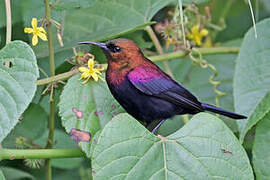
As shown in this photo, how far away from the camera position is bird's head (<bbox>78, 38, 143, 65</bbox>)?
2.29 meters

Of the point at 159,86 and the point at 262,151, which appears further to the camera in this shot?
the point at 159,86

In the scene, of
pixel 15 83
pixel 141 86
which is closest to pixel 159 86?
pixel 141 86

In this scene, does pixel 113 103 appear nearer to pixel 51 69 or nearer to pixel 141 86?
pixel 141 86

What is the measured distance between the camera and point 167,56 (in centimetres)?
253

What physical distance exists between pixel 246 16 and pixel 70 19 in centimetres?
171

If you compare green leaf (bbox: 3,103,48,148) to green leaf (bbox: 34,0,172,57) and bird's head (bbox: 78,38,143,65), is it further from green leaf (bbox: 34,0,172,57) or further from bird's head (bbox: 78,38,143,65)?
bird's head (bbox: 78,38,143,65)

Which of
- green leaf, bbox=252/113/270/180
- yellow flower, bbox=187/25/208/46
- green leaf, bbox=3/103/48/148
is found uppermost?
yellow flower, bbox=187/25/208/46

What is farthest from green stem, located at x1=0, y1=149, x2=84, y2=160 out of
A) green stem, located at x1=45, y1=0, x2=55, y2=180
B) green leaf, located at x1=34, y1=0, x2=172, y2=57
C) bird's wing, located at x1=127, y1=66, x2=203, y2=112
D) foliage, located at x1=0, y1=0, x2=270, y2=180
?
green leaf, located at x1=34, y1=0, x2=172, y2=57

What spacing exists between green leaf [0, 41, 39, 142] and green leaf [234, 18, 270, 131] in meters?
1.05

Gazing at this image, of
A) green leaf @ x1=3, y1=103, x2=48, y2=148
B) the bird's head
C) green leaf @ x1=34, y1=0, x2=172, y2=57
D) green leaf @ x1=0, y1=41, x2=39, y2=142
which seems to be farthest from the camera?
green leaf @ x1=3, y1=103, x2=48, y2=148

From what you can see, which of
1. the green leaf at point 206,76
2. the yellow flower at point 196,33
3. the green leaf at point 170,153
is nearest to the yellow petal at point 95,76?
the green leaf at point 170,153

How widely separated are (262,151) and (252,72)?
0.45 metres

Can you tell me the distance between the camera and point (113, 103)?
217 centimetres

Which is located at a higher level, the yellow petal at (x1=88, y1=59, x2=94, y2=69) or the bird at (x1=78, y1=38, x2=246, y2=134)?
the yellow petal at (x1=88, y1=59, x2=94, y2=69)
